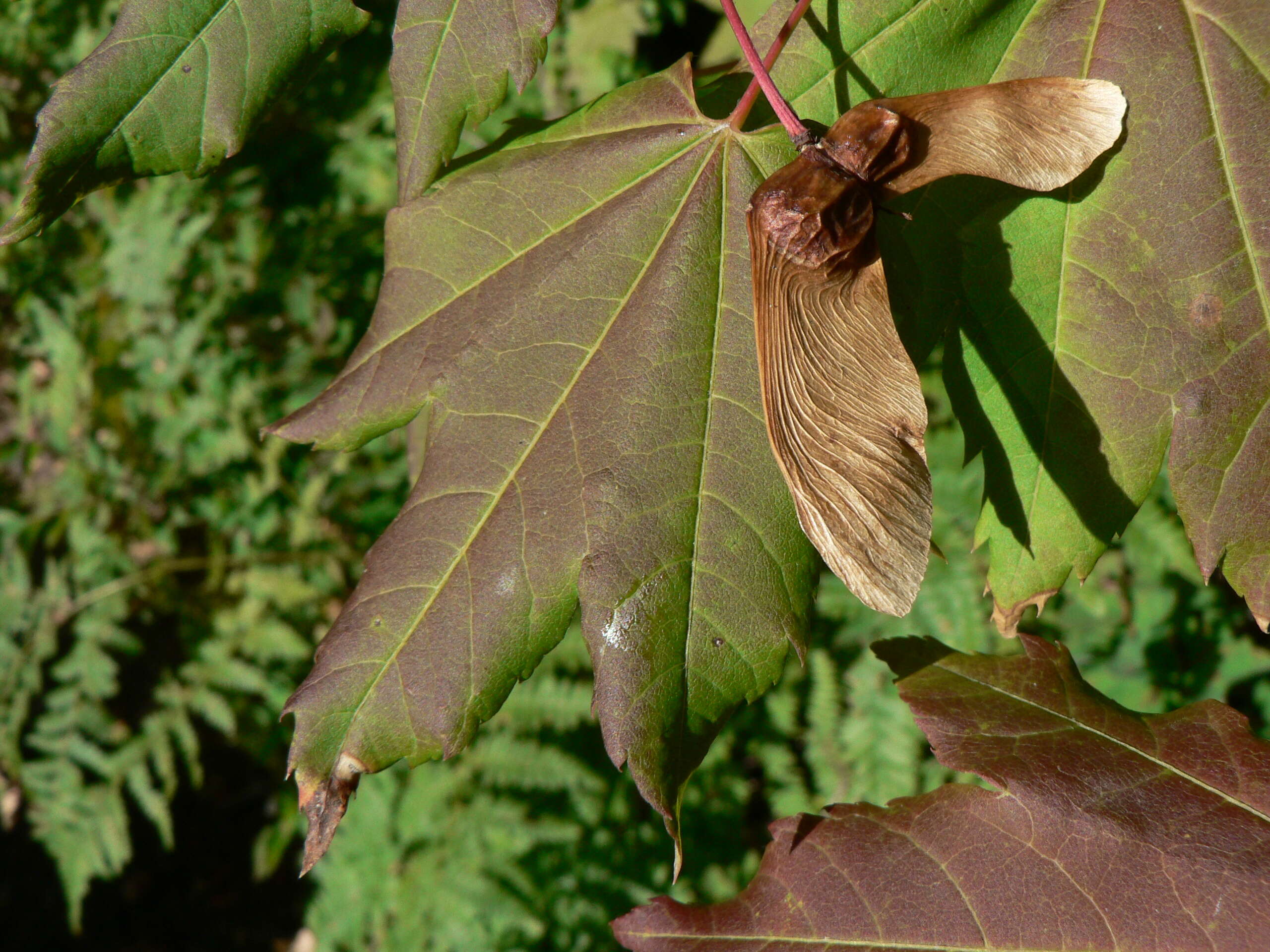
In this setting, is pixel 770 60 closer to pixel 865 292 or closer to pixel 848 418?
pixel 865 292

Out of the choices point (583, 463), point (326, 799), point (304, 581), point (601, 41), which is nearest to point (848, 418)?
point (583, 463)

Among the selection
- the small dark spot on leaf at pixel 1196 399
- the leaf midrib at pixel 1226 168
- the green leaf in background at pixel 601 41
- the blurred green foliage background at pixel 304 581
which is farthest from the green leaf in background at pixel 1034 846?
the green leaf in background at pixel 601 41

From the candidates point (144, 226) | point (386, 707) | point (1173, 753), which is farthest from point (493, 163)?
point (144, 226)

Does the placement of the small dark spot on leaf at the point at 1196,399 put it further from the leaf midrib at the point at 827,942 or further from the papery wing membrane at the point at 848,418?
the leaf midrib at the point at 827,942

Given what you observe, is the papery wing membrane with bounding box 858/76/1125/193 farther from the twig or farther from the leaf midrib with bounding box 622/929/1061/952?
the leaf midrib with bounding box 622/929/1061/952

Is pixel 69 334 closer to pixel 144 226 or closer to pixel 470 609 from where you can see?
pixel 144 226

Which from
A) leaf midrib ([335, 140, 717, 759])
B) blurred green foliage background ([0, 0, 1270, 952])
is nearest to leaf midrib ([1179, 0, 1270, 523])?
leaf midrib ([335, 140, 717, 759])
